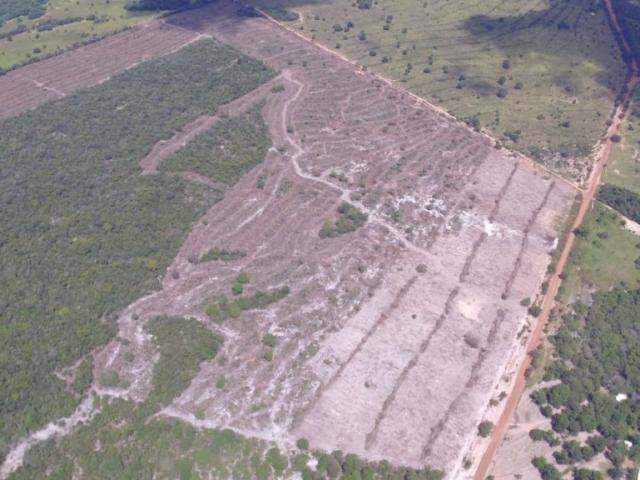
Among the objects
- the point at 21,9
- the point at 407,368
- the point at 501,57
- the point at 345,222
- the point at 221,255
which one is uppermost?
the point at 501,57

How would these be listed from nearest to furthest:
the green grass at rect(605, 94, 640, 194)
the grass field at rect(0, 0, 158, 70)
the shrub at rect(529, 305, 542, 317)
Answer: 1. the shrub at rect(529, 305, 542, 317)
2. the green grass at rect(605, 94, 640, 194)
3. the grass field at rect(0, 0, 158, 70)

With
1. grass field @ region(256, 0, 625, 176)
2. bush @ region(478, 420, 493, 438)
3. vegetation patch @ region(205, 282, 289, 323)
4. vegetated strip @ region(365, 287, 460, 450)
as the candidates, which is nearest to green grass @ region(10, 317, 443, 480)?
vegetated strip @ region(365, 287, 460, 450)

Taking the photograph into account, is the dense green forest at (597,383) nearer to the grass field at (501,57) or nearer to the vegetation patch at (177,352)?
the grass field at (501,57)

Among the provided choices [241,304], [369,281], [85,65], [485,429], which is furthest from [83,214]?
[485,429]

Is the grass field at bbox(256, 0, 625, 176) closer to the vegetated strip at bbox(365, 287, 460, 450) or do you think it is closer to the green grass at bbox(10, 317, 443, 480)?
the vegetated strip at bbox(365, 287, 460, 450)

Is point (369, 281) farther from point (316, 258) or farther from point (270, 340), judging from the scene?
point (270, 340)

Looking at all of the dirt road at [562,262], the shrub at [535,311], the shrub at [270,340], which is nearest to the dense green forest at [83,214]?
the shrub at [270,340]

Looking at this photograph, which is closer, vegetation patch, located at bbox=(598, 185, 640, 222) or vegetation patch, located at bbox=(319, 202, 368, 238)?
vegetation patch, located at bbox=(319, 202, 368, 238)

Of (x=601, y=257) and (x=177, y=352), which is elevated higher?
(x=601, y=257)
